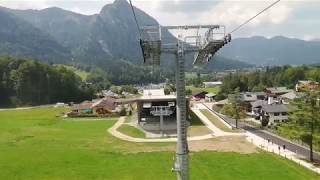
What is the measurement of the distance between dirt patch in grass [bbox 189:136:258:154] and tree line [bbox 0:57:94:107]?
267 ft

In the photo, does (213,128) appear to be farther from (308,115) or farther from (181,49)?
(181,49)

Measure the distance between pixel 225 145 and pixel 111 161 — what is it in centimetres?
1488

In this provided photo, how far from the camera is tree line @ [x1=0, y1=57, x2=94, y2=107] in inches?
4993

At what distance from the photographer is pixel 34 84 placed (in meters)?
130

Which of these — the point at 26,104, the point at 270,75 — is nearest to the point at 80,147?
the point at 26,104

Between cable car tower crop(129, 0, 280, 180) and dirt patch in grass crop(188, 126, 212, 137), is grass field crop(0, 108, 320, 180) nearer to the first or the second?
dirt patch in grass crop(188, 126, 212, 137)

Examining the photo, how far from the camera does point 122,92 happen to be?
169625 millimetres

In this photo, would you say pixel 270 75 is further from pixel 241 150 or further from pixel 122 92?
pixel 241 150

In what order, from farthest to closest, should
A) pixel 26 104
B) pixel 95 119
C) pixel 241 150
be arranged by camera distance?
pixel 26 104 < pixel 95 119 < pixel 241 150

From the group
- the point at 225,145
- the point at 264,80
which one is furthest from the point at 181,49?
the point at 264,80

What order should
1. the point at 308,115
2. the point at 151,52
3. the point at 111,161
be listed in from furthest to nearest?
the point at 308,115, the point at 111,161, the point at 151,52

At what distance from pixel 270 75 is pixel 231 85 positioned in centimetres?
1904

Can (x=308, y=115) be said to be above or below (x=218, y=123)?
above

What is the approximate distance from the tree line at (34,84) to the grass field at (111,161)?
223ft
